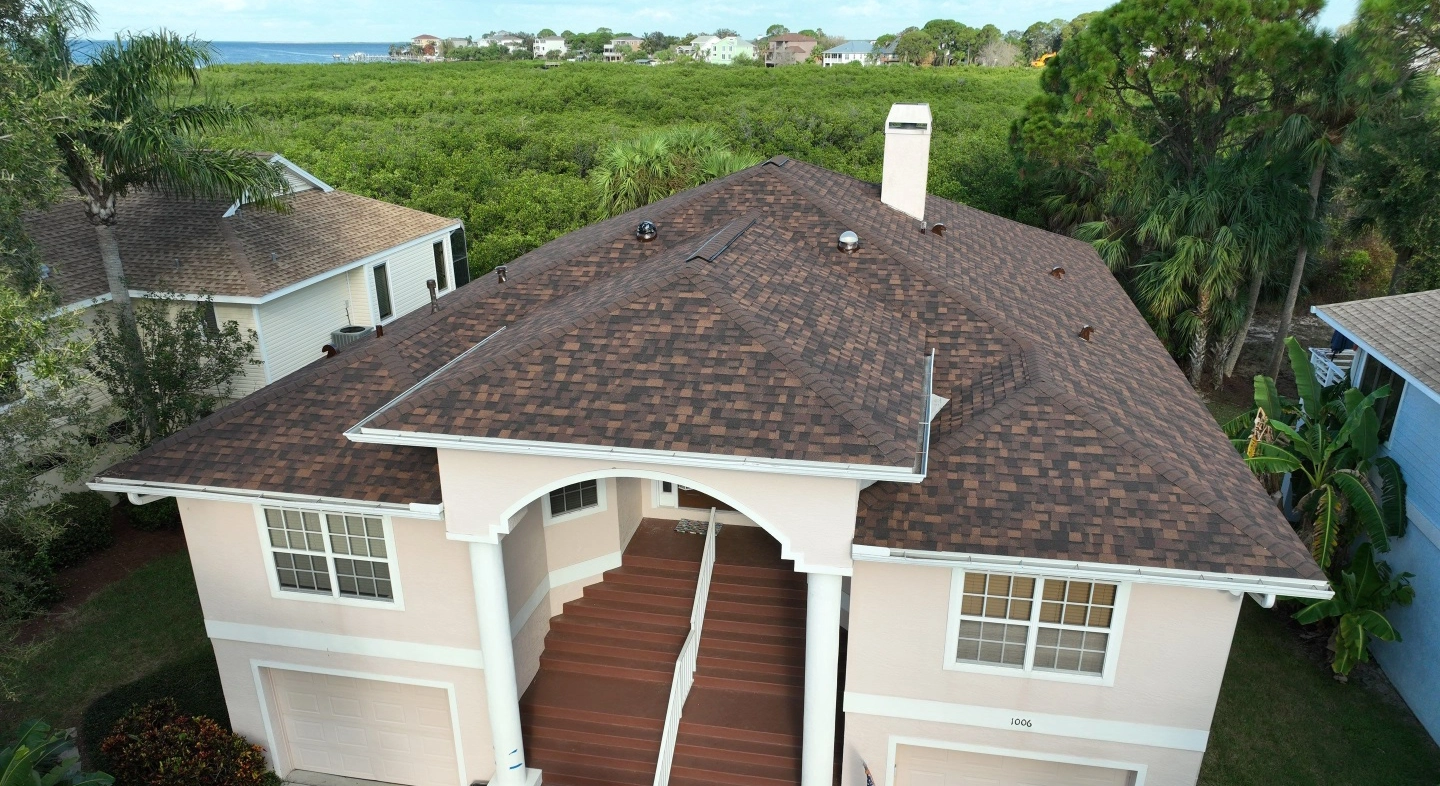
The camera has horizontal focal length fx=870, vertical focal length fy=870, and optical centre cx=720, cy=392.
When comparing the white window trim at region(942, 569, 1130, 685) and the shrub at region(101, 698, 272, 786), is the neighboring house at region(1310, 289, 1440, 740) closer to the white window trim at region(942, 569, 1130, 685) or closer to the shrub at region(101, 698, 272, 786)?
the white window trim at region(942, 569, 1130, 685)

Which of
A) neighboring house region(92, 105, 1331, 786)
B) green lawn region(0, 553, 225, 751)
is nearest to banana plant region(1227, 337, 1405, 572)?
neighboring house region(92, 105, 1331, 786)

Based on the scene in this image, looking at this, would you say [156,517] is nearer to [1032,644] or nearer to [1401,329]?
[1032,644]

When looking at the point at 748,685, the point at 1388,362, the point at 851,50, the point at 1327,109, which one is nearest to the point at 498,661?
the point at 748,685

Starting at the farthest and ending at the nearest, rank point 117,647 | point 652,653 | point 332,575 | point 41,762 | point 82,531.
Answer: point 82,531
point 117,647
point 652,653
point 332,575
point 41,762

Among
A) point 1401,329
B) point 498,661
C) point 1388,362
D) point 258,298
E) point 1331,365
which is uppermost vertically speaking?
point 1401,329

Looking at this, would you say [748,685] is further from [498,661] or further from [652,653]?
[498,661]

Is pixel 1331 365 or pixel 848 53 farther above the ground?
pixel 848 53

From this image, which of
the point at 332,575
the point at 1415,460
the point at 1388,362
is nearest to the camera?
the point at 332,575

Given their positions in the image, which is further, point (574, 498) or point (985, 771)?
point (574, 498)
